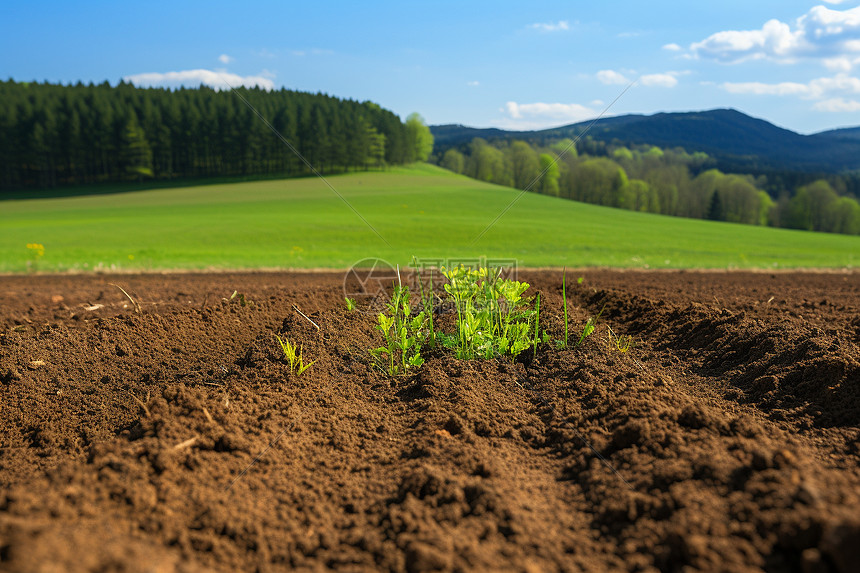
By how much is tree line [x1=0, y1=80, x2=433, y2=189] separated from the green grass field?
2417 cm

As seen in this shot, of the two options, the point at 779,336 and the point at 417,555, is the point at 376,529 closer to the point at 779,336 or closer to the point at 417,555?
the point at 417,555

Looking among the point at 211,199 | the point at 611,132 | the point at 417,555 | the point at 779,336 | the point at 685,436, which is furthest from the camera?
the point at 611,132

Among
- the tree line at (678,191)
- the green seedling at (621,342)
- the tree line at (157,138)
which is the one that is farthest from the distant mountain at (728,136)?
the green seedling at (621,342)

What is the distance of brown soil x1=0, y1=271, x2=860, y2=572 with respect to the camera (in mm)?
2014

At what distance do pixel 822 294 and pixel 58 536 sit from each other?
11.7m

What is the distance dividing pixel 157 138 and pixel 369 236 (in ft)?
190

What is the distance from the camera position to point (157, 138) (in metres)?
66.4

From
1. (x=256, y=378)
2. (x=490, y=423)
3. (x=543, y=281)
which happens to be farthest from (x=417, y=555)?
(x=543, y=281)

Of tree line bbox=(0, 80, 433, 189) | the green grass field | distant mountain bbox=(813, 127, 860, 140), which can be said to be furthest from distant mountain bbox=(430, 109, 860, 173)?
the green grass field

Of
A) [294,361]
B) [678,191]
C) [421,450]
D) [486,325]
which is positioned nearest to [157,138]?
[294,361]

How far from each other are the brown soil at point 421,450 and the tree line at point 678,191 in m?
65.3

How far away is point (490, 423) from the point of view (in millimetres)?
3492

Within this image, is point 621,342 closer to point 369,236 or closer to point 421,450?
point 421,450

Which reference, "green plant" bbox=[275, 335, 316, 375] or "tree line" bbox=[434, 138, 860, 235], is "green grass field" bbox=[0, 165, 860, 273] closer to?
"green plant" bbox=[275, 335, 316, 375]
